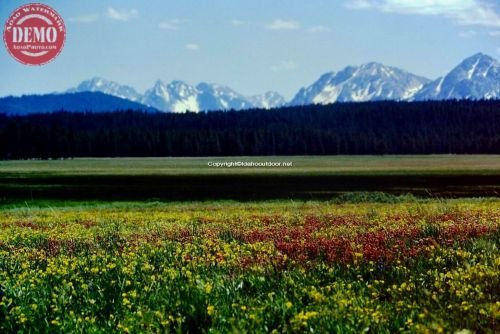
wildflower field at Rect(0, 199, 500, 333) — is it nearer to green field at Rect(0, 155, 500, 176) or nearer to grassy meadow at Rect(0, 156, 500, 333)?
grassy meadow at Rect(0, 156, 500, 333)

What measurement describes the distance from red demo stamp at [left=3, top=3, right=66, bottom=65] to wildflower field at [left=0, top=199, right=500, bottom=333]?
4417 mm

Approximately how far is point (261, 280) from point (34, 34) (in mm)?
9395

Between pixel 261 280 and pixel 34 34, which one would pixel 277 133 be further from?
pixel 261 280

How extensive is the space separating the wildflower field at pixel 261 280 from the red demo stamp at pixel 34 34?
442cm

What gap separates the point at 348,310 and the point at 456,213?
1005 cm

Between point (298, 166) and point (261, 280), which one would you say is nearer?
point (261, 280)

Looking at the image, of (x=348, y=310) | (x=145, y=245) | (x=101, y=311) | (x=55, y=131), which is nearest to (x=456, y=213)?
(x=145, y=245)

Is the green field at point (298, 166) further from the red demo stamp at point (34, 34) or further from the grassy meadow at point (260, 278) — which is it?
the grassy meadow at point (260, 278)

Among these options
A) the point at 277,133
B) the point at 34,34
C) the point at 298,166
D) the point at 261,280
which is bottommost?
the point at 298,166

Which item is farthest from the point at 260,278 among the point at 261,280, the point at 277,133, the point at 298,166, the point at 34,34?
the point at 277,133

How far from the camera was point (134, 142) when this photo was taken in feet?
466

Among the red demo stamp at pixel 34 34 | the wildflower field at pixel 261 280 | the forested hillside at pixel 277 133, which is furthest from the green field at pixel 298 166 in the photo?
the wildflower field at pixel 261 280

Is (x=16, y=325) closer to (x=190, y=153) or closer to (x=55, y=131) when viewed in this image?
(x=55, y=131)

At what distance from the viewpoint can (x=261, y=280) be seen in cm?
973
